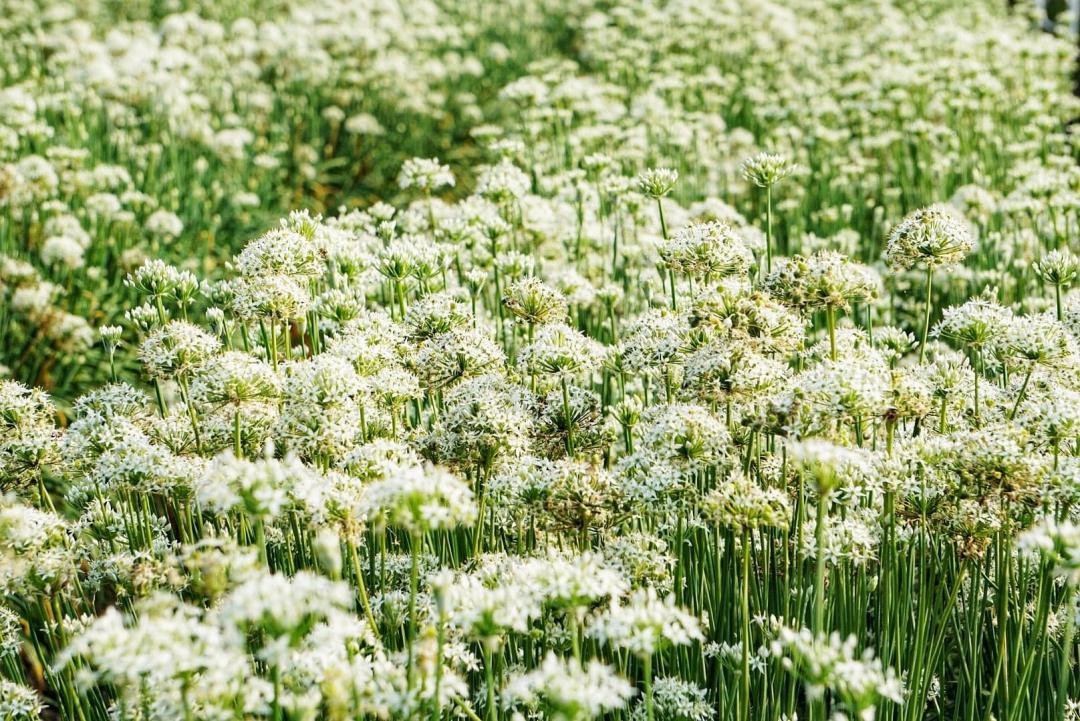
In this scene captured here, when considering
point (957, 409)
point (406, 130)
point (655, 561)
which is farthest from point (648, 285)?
point (406, 130)

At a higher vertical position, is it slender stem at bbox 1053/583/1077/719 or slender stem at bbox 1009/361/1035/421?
slender stem at bbox 1009/361/1035/421

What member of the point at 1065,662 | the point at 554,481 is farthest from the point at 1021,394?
the point at 554,481

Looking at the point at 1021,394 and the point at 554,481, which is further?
the point at 1021,394

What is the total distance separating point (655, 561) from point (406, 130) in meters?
9.84

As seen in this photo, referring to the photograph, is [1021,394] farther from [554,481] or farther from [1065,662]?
[554,481]

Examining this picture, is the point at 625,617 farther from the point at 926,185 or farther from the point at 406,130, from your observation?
the point at 406,130

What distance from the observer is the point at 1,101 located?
8.53 m

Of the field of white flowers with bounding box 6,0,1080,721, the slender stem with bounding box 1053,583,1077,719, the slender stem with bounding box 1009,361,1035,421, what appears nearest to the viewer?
the field of white flowers with bounding box 6,0,1080,721

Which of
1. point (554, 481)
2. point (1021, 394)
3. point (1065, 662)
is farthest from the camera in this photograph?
point (1021, 394)

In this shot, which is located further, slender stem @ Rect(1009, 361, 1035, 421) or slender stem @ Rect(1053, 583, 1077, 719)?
slender stem @ Rect(1009, 361, 1035, 421)

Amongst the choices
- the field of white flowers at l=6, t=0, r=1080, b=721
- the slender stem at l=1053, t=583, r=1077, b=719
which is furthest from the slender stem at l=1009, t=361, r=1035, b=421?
the slender stem at l=1053, t=583, r=1077, b=719

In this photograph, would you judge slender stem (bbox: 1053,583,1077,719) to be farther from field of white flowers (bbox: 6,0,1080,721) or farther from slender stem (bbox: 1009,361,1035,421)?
slender stem (bbox: 1009,361,1035,421)

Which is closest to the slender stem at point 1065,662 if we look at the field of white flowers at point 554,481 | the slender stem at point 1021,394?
the field of white flowers at point 554,481

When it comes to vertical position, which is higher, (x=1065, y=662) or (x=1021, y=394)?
(x=1021, y=394)
